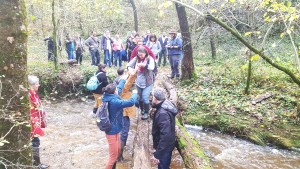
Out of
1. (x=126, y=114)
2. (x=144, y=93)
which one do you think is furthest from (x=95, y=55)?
(x=126, y=114)

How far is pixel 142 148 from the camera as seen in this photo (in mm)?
6309

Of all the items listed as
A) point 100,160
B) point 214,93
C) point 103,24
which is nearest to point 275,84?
point 214,93

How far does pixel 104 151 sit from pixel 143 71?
8.71 feet

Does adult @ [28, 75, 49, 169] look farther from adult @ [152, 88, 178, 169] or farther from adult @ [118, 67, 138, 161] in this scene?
adult @ [152, 88, 178, 169]

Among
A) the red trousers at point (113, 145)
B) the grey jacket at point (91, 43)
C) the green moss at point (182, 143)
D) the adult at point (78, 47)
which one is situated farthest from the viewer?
the adult at point (78, 47)

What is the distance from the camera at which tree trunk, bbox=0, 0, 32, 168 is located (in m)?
3.86

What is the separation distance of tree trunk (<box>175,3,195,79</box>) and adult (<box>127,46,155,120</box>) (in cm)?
549

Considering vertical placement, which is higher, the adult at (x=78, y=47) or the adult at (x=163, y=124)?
the adult at (x=78, y=47)

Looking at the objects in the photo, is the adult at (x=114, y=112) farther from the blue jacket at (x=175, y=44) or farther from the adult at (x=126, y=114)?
the blue jacket at (x=175, y=44)

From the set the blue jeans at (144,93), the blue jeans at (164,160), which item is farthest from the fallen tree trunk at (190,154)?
the blue jeans at (144,93)

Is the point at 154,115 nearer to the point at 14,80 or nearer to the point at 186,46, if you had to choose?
the point at 14,80

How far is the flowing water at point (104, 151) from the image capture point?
773cm

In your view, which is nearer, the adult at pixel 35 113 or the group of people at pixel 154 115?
the group of people at pixel 154 115

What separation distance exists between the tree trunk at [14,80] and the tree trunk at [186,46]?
9117mm
